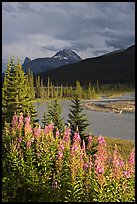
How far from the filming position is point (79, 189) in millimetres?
5277

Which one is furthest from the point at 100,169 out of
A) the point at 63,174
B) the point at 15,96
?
the point at 15,96

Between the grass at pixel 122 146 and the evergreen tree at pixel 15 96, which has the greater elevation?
the evergreen tree at pixel 15 96

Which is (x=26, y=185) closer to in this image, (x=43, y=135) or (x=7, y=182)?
(x=7, y=182)

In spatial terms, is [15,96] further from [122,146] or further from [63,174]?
[63,174]

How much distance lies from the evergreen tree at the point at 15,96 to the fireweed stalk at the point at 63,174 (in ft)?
34.0

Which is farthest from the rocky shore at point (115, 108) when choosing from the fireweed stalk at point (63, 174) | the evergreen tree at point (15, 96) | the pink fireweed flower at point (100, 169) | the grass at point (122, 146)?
the pink fireweed flower at point (100, 169)

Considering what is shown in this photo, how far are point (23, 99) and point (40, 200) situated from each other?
499 inches

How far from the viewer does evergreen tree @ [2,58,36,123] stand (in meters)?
17.6

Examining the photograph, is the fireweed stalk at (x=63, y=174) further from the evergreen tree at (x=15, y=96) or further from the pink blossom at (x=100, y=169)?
the evergreen tree at (x=15, y=96)

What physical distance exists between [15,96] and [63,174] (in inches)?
492

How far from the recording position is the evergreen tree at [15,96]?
17.6 metres

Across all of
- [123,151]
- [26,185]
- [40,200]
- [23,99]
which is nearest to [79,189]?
[40,200]

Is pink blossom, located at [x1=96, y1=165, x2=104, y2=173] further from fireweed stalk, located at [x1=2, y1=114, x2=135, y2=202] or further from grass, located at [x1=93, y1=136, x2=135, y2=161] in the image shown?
grass, located at [x1=93, y1=136, x2=135, y2=161]

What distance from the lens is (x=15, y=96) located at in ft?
59.0
